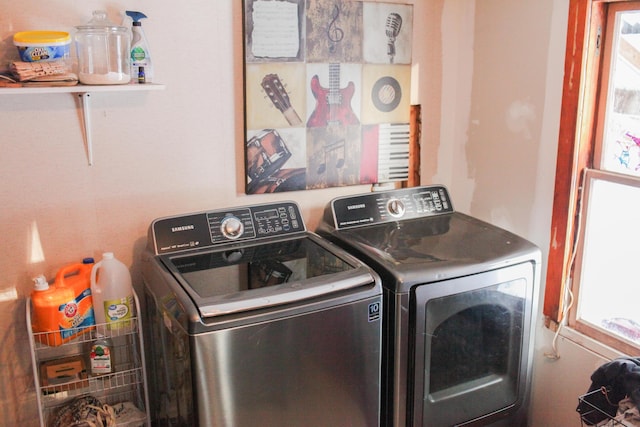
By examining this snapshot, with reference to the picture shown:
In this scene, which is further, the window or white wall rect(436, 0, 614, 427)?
white wall rect(436, 0, 614, 427)

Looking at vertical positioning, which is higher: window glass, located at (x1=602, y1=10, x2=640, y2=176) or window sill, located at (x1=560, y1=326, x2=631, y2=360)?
window glass, located at (x1=602, y1=10, x2=640, y2=176)

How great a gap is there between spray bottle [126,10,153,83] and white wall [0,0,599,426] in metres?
0.09

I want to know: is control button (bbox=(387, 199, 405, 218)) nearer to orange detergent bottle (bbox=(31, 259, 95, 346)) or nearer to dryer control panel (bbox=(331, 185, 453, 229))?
dryer control panel (bbox=(331, 185, 453, 229))

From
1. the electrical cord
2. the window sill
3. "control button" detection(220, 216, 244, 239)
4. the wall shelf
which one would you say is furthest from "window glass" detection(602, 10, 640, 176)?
the wall shelf

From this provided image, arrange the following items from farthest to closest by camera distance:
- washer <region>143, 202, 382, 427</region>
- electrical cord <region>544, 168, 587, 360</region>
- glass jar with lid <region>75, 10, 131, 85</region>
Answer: electrical cord <region>544, 168, 587, 360</region> → glass jar with lid <region>75, 10, 131, 85</region> → washer <region>143, 202, 382, 427</region>

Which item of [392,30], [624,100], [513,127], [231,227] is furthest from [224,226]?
[624,100]

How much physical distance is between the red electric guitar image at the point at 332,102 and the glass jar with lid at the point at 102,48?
725 millimetres

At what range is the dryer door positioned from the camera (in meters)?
2.11

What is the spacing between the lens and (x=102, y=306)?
2096mm

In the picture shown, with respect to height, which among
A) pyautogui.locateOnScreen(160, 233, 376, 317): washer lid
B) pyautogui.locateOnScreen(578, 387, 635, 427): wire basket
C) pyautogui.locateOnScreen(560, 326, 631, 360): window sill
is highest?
pyautogui.locateOnScreen(160, 233, 376, 317): washer lid

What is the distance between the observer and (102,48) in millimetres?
2059

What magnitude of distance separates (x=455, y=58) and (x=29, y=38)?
1.68 m

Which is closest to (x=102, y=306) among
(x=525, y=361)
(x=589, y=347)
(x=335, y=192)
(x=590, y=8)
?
(x=335, y=192)

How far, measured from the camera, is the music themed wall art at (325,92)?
2.39 meters
